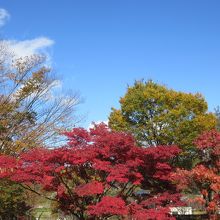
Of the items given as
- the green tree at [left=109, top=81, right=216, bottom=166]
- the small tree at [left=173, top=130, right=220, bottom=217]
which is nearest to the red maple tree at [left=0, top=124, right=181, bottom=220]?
the small tree at [left=173, top=130, right=220, bottom=217]

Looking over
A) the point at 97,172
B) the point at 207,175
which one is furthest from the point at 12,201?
the point at 207,175

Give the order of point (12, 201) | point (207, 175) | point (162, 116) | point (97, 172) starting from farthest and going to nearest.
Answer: point (162, 116), point (12, 201), point (207, 175), point (97, 172)

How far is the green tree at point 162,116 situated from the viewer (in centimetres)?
2494

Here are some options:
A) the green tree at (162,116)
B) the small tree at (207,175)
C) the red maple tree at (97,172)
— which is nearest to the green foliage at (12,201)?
the red maple tree at (97,172)

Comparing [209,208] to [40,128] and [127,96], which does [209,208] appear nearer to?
[40,128]

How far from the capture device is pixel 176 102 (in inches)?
1029

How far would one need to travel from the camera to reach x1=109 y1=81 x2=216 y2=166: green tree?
24938mm

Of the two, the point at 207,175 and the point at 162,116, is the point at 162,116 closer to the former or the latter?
the point at 162,116

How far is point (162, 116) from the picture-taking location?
25.4 m

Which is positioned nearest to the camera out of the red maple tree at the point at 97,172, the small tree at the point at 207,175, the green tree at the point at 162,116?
the red maple tree at the point at 97,172

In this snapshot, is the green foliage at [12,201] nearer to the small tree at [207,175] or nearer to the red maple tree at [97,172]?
the red maple tree at [97,172]

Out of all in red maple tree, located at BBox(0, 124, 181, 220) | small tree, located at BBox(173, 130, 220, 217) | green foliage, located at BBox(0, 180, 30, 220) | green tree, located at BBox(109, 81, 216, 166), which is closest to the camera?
red maple tree, located at BBox(0, 124, 181, 220)

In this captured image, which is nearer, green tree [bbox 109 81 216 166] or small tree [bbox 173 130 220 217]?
small tree [bbox 173 130 220 217]

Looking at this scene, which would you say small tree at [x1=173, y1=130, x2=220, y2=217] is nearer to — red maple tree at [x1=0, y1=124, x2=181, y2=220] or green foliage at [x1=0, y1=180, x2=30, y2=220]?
red maple tree at [x1=0, y1=124, x2=181, y2=220]
